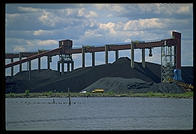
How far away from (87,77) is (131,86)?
451 inches

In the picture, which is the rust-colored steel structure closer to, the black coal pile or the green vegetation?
the black coal pile

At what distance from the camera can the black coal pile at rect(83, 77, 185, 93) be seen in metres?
77.6

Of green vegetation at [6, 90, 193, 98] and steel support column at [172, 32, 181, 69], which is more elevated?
steel support column at [172, 32, 181, 69]

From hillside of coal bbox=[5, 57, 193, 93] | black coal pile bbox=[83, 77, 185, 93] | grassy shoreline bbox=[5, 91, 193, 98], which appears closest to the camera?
grassy shoreline bbox=[5, 91, 193, 98]

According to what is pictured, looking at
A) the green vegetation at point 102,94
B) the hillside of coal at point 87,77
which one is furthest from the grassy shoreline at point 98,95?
the hillside of coal at point 87,77

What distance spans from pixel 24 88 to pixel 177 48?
33.3m

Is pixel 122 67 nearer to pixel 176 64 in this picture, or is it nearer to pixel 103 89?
pixel 103 89

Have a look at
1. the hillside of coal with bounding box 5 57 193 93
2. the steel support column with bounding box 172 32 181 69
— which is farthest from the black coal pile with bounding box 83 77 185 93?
the steel support column with bounding box 172 32 181 69

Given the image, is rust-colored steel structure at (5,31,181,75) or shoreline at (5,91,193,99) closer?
shoreline at (5,91,193,99)

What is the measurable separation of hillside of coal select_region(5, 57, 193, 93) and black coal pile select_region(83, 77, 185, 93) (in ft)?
6.63

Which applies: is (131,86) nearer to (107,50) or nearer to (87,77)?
(87,77)

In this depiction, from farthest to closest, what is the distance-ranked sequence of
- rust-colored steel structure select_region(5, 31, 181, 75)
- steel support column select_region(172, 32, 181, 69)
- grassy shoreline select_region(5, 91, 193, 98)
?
rust-colored steel structure select_region(5, 31, 181, 75) → steel support column select_region(172, 32, 181, 69) → grassy shoreline select_region(5, 91, 193, 98)
